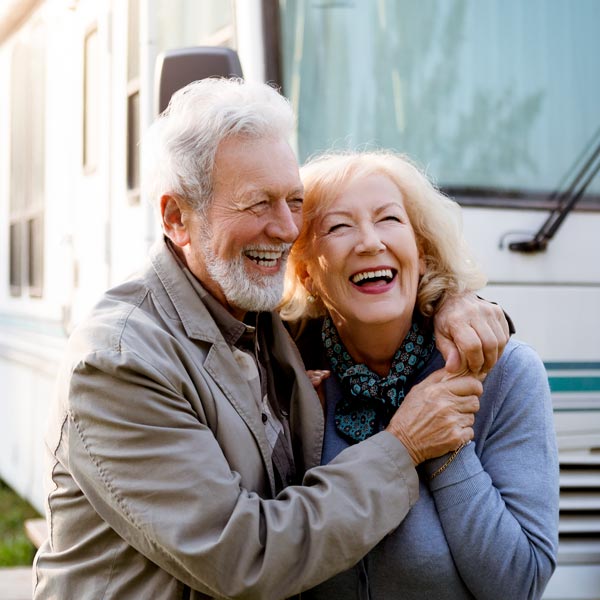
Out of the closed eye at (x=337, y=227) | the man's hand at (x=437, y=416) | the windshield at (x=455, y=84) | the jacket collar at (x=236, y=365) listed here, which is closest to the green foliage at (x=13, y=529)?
the windshield at (x=455, y=84)

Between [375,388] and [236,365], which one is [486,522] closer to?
[375,388]

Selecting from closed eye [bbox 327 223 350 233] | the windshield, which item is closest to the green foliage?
the windshield

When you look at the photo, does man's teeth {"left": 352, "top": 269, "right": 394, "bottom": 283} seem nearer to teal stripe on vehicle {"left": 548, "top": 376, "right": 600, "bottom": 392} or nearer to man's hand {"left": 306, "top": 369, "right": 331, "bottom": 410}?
man's hand {"left": 306, "top": 369, "right": 331, "bottom": 410}

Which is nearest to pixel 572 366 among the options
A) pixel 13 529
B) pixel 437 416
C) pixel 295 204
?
pixel 437 416

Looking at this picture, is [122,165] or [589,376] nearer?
[589,376]

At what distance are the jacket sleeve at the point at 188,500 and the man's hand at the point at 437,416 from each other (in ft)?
0.66

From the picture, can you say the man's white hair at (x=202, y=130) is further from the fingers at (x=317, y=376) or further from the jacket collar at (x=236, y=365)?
the fingers at (x=317, y=376)

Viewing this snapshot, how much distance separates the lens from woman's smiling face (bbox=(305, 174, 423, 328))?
272cm

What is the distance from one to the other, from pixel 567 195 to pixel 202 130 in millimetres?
1674

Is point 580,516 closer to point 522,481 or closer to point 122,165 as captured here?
point 522,481

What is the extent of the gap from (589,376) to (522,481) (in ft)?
3.94

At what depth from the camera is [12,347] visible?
6.54m

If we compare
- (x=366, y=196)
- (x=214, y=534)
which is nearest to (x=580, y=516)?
(x=366, y=196)

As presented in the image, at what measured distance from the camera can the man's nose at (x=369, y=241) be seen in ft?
8.84
